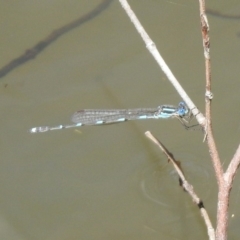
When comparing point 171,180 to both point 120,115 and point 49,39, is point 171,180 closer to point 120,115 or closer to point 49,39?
point 120,115

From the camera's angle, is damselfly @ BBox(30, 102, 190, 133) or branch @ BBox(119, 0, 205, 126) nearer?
branch @ BBox(119, 0, 205, 126)

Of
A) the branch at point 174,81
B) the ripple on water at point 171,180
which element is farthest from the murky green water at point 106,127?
the branch at point 174,81

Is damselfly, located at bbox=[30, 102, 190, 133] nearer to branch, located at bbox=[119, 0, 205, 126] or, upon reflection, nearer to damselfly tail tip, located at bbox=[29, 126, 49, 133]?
damselfly tail tip, located at bbox=[29, 126, 49, 133]

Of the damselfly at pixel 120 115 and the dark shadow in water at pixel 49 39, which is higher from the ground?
the dark shadow in water at pixel 49 39

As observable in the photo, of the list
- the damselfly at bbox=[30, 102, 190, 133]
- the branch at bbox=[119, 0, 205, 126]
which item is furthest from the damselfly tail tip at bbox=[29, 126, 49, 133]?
the branch at bbox=[119, 0, 205, 126]

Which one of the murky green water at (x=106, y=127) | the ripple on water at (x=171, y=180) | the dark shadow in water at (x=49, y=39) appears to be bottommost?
the ripple on water at (x=171, y=180)

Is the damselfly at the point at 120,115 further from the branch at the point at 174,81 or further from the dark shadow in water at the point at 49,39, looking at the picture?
the branch at the point at 174,81

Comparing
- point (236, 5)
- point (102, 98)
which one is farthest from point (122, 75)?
point (236, 5)
